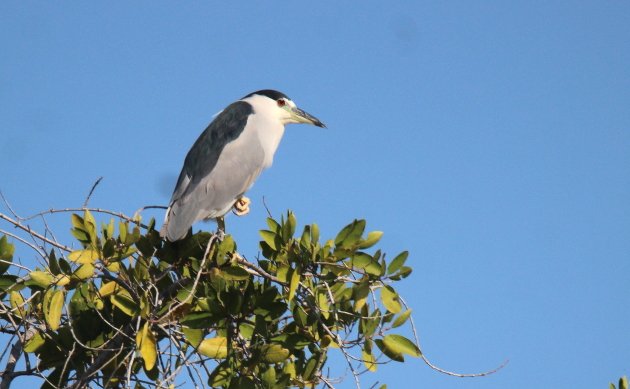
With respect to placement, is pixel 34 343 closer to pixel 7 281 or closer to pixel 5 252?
pixel 7 281

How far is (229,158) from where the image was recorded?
4.23m

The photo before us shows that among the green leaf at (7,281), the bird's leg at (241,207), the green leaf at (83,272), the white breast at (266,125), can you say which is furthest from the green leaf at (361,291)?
the white breast at (266,125)

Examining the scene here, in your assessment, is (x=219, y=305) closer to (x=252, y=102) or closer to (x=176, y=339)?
(x=176, y=339)

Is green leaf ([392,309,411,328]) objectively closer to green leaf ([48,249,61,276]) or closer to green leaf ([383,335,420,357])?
green leaf ([383,335,420,357])

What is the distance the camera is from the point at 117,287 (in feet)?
8.75

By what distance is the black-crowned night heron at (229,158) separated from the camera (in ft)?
13.0

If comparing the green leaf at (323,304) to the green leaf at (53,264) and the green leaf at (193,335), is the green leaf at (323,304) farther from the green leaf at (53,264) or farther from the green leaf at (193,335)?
the green leaf at (53,264)

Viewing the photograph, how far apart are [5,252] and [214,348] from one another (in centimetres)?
79

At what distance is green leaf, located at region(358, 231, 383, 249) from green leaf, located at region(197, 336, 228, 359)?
1.78ft

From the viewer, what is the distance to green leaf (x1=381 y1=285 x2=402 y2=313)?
251 centimetres

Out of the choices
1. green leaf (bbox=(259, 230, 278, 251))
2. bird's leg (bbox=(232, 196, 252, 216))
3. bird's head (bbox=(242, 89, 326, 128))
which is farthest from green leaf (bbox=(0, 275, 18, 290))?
bird's head (bbox=(242, 89, 326, 128))

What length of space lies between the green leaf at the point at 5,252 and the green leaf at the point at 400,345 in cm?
128

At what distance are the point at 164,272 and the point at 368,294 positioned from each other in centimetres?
70

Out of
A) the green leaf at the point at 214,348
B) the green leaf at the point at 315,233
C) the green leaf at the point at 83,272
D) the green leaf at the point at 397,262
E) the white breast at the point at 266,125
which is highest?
the white breast at the point at 266,125
